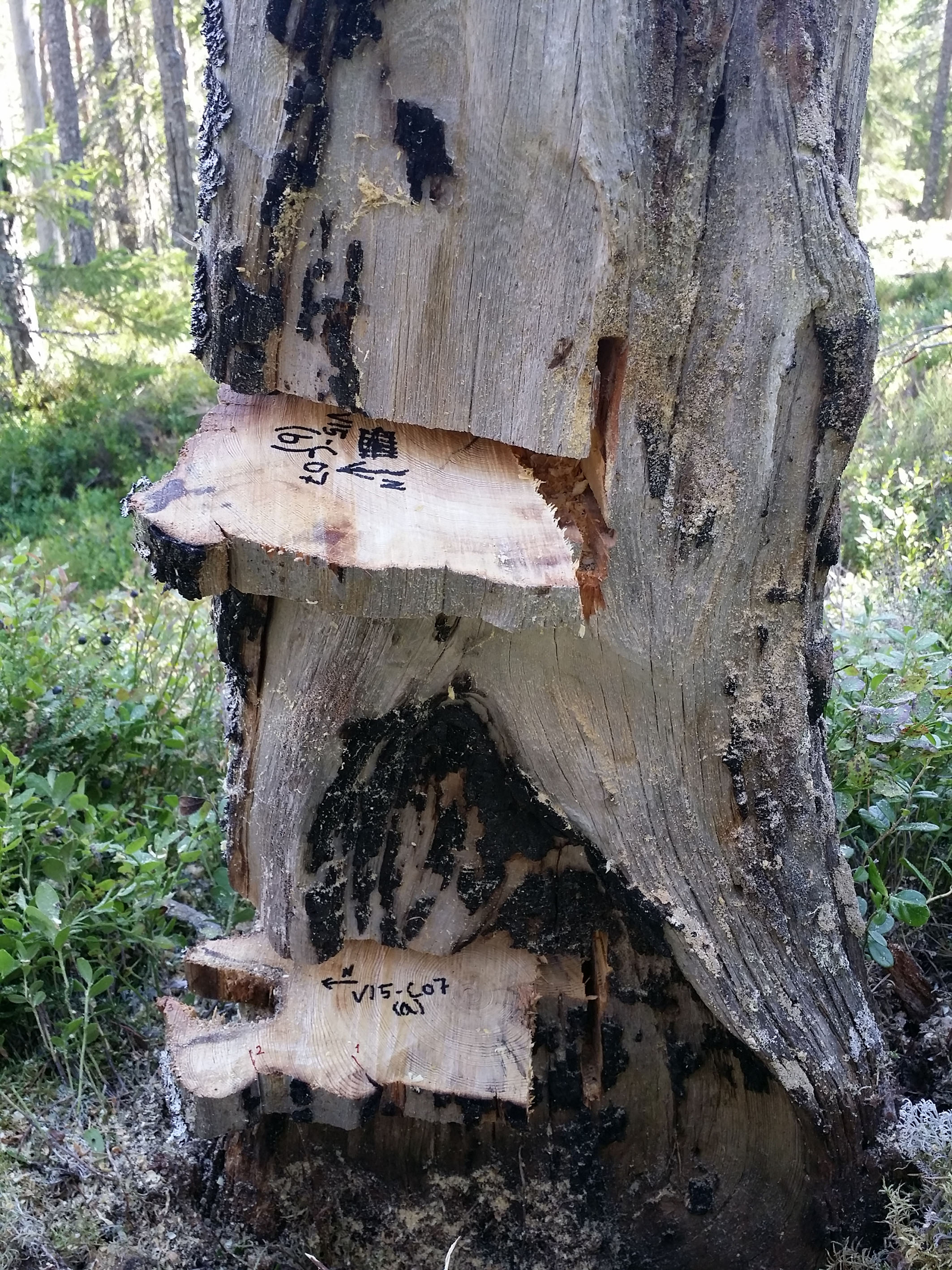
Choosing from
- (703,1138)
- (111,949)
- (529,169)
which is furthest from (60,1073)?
(529,169)

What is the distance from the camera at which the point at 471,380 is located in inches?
55.2

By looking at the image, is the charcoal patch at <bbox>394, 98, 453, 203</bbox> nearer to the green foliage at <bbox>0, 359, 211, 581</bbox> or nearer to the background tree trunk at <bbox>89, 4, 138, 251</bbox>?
the green foliage at <bbox>0, 359, 211, 581</bbox>

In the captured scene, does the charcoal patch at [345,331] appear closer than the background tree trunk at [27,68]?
Yes

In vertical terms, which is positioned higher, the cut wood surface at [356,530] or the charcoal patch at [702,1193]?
the cut wood surface at [356,530]

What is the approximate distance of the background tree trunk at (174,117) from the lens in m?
10.9

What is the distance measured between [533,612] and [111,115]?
19146 mm

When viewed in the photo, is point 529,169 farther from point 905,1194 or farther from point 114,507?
point 114,507

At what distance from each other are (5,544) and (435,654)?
5098mm

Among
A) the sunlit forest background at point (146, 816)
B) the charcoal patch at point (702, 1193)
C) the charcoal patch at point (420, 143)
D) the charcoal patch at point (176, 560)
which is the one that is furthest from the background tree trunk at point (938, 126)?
the charcoal patch at point (176, 560)

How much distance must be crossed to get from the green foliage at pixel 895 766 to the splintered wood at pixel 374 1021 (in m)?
0.86

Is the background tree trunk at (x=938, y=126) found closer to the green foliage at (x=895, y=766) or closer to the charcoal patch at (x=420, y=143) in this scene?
the green foliage at (x=895, y=766)

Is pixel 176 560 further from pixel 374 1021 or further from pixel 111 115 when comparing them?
pixel 111 115

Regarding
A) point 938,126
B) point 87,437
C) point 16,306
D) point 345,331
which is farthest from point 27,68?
point 938,126

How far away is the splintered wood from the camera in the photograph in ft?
5.75
